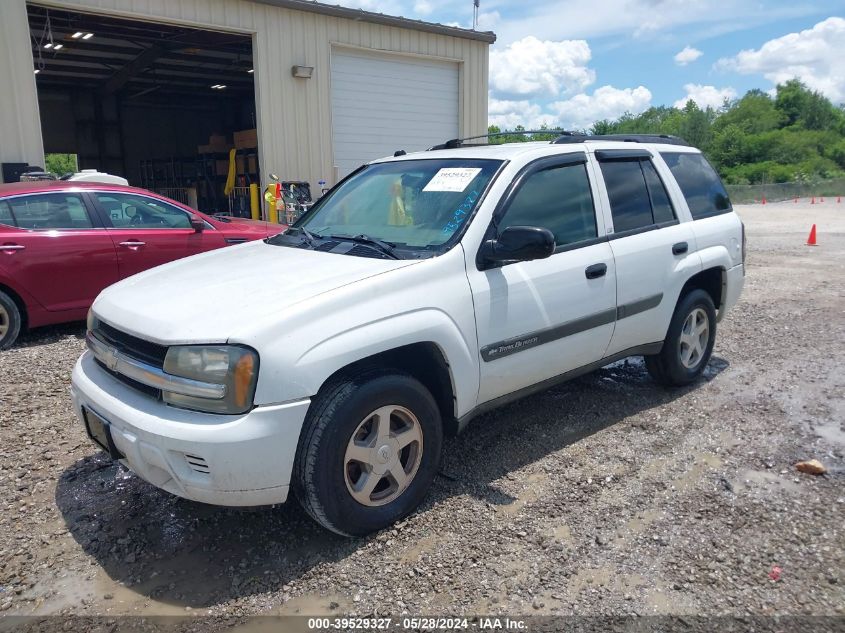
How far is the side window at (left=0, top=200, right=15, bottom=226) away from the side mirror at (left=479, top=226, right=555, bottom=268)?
5.20 metres

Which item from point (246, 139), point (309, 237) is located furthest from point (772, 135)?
point (309, 237)

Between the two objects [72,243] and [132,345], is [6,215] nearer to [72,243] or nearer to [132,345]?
[72,243]

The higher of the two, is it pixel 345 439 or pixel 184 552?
pixel 345 439

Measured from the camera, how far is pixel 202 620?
2.72 metres

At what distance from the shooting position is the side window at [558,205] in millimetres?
3922

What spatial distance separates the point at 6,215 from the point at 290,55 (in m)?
6.98

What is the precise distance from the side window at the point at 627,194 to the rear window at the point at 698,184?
52cm

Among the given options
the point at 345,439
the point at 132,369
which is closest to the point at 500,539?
the point at 345,439

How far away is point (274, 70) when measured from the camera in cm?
1194

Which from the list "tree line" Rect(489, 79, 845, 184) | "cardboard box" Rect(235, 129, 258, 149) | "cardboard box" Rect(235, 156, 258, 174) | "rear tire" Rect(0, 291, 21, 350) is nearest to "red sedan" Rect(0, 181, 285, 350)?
"rear tire" Rect(0, 291, 21, 350)

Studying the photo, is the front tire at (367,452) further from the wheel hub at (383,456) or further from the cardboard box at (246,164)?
the cardboard box at (246,164)

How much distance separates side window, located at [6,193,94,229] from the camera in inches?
257

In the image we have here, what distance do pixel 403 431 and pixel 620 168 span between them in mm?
2571

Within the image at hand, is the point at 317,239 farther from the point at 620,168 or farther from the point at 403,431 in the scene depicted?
the point at 620,168
